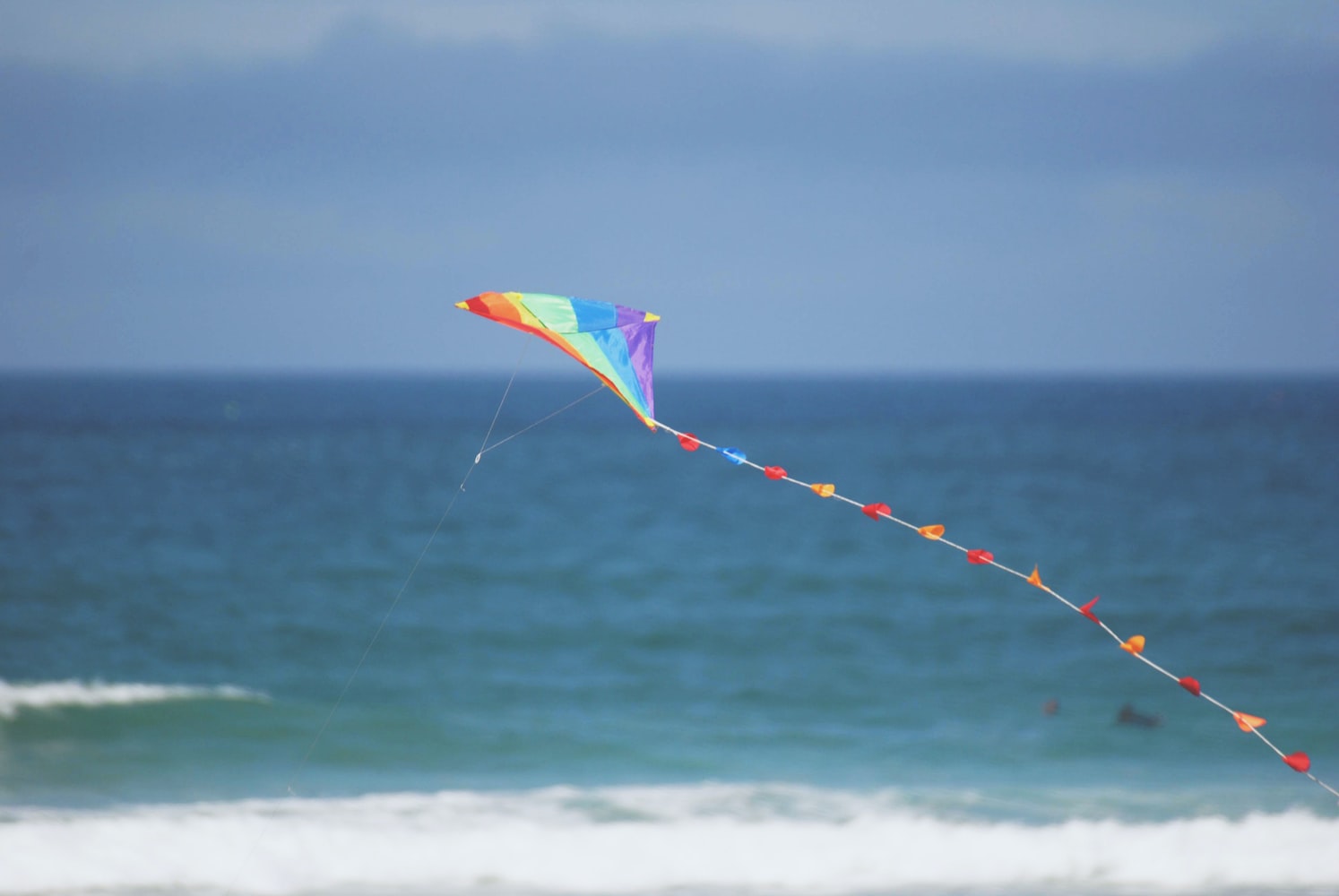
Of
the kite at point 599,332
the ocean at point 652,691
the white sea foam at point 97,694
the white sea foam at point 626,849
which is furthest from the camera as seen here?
the white sea foam at point 97,694

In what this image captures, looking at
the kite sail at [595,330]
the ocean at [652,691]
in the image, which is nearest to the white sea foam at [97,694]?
the ocean at [652,691]

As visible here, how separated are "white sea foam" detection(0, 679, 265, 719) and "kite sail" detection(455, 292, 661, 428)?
35.5 feet

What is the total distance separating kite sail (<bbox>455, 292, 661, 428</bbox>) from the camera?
6.53 meters

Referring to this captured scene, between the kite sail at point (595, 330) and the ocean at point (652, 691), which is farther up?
the kite sail at point (595, 330)

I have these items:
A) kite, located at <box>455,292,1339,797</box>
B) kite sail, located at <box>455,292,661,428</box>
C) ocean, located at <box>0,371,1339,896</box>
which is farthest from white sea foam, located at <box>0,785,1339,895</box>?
kite sail, located at <box>455,292,661,428</box>

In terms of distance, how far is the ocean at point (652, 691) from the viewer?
34.9ft

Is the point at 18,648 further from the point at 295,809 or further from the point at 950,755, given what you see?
the point at 950,755

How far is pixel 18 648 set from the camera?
1847 centimetres

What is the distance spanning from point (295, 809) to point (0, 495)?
90.5ft

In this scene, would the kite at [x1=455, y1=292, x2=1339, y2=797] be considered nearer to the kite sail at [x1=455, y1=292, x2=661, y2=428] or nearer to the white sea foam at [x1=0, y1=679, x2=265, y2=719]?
the kite sail at [x1=455, y1=292, x2=661, y2=428]

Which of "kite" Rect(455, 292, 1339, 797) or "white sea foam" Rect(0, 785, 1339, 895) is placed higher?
"kite" Rect(455, 292, 1339, 797)

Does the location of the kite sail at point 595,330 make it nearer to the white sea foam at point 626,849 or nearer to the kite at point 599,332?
the kite at point 599,332

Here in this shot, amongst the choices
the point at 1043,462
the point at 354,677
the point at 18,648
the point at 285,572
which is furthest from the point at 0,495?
the point at 1043,462

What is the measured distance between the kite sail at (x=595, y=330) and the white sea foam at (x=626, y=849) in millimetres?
4802
